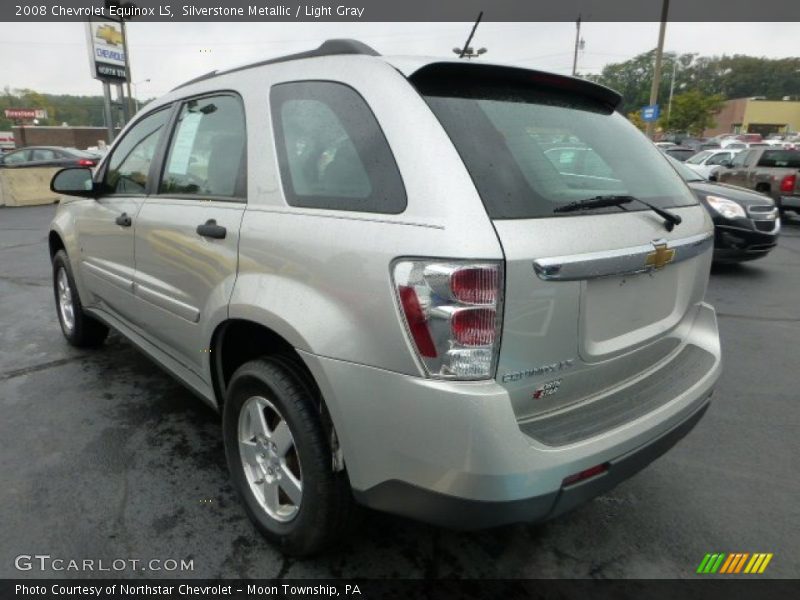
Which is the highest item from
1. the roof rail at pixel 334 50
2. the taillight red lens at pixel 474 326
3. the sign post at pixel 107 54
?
the sign post at pixel 107 54

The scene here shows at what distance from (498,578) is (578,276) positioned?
1212 mm

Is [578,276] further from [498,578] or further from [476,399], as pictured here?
[498,578]

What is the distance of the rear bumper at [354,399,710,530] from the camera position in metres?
1.58

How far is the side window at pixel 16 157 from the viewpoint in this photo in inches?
701

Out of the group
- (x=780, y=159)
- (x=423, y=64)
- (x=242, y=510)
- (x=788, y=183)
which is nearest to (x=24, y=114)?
(x=780, y=159)

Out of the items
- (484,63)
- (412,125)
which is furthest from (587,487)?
(484,63)

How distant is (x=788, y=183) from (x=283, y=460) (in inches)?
524

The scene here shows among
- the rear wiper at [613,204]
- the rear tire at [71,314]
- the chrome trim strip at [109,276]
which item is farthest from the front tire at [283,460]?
the rear tire at [71,314]

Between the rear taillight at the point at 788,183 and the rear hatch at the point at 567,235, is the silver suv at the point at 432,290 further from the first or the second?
the rear taillight at the point at 788,183

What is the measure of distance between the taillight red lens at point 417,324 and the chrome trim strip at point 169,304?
1.24 m

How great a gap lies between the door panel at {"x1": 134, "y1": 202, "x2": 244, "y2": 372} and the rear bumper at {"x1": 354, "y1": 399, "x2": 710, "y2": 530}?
0.99 metres

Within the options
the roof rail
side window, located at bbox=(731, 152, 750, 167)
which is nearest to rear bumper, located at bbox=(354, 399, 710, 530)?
the roof rail

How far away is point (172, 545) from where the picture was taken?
2.23m

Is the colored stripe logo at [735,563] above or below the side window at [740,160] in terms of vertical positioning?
below
